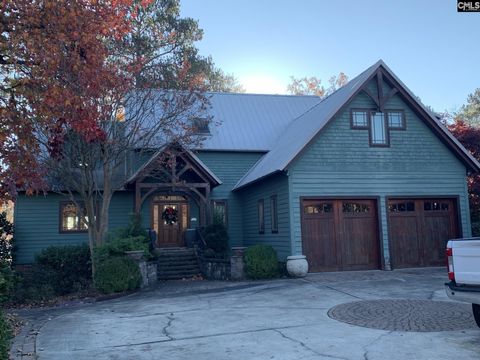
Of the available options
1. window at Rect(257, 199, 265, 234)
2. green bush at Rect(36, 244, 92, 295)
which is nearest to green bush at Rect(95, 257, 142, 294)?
green bush at Rect(36, 244, 92, 295)

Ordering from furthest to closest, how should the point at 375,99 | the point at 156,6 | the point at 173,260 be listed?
the point at 156,6 < the point at 173,260 < the point at 375,99

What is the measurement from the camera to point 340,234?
16.2m

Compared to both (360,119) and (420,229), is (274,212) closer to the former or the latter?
(360,119)

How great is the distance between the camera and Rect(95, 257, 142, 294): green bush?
13.5 m

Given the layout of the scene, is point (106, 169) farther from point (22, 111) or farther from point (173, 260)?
point (22, 111)

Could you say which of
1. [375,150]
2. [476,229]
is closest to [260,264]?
[375,150]

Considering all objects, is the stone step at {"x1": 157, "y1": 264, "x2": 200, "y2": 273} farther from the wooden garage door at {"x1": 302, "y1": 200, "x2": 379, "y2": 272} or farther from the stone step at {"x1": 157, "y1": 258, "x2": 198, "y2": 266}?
the wooden garage door at {"x1": 302, "y1": 200, "x2": 379, "y2": 272}

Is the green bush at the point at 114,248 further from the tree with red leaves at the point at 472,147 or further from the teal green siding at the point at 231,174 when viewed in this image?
the tree with red leaves at the point at 472,147

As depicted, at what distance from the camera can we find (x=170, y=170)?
760 inches

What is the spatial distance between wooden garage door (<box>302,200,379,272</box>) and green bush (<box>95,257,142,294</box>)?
5952mm

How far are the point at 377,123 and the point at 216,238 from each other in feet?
25.4

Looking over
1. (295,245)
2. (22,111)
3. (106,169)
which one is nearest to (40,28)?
(22,111)

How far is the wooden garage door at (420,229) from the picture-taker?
16.6 meters

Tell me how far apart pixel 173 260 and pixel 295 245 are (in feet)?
18.0
